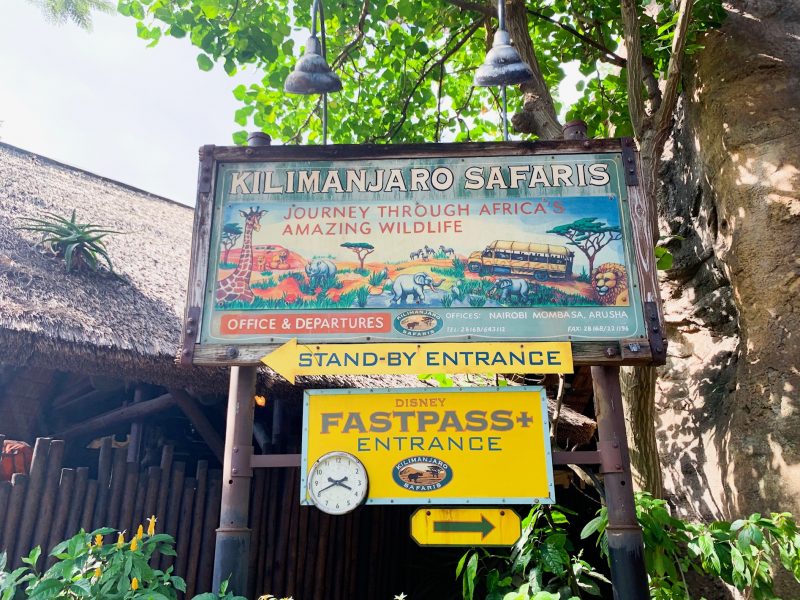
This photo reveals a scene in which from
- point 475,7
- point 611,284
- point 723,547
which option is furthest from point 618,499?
point 475,7

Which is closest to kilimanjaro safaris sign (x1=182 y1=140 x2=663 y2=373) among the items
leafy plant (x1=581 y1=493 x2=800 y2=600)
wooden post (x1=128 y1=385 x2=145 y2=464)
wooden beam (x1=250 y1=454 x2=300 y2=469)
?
wooden beam (x1=250 y1=454 x2=300 y2=469)

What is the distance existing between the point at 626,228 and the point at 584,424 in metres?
3.22

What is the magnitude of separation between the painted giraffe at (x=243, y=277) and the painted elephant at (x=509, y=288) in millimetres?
1196

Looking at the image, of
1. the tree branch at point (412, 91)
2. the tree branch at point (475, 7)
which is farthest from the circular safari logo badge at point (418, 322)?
the tree branch at point (412, 91)

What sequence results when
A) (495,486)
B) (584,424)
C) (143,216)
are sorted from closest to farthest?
(495,486), (584,424), (143,216)

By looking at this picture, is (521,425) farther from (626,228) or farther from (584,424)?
(584,424)

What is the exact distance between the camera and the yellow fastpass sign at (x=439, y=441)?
9.95 feet

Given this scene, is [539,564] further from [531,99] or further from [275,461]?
[531,99]

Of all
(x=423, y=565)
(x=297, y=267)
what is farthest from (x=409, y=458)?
(x=423, y=565)

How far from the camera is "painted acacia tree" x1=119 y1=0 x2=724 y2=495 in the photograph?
454 centimetres

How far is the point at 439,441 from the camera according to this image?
312cm

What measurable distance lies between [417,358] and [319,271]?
677 mm

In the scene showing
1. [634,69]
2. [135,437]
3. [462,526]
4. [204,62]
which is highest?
[204,62]

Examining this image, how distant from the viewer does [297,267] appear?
3.38 m
